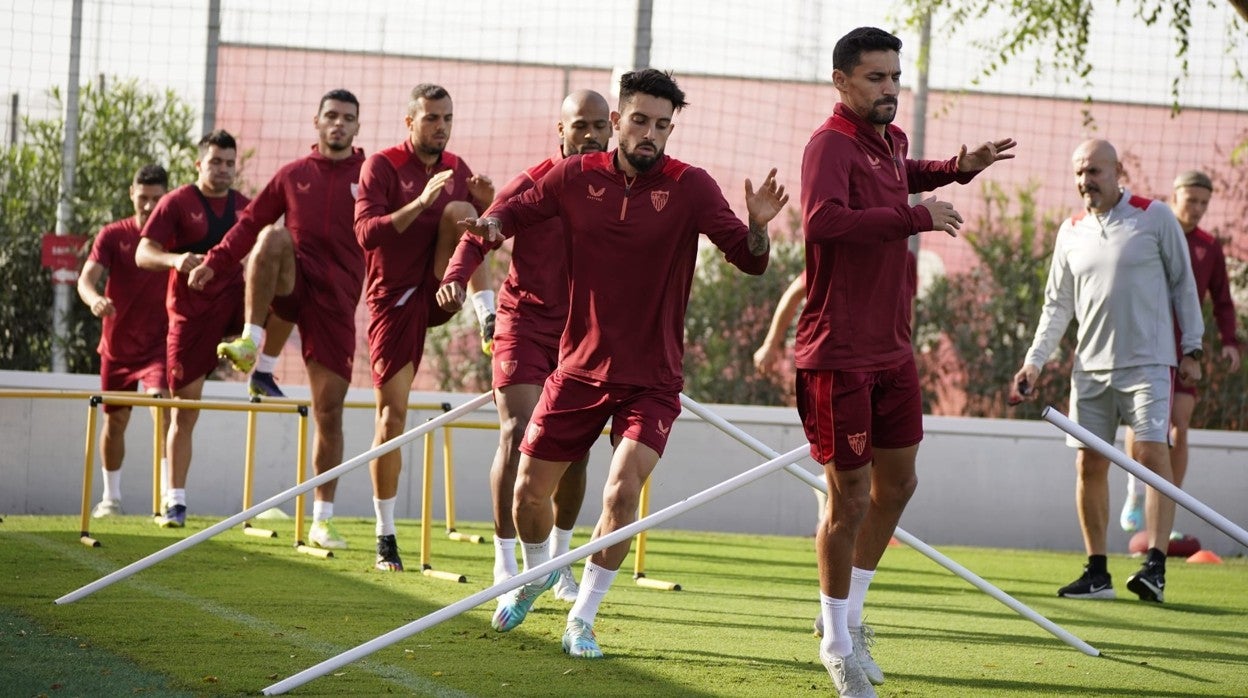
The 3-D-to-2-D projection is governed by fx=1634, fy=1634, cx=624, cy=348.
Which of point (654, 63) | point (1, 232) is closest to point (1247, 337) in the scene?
point (654, 63)

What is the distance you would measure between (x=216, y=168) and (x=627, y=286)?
5.49 metres

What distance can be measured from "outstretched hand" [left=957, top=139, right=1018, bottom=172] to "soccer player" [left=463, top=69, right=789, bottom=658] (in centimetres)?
75

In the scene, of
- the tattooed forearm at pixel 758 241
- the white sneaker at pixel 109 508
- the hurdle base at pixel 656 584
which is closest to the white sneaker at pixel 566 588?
the hurdle base at pixel 656 584

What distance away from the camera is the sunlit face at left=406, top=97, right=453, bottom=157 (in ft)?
27.0

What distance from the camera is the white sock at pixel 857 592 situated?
5.76 meters

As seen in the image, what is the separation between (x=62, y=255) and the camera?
12641 millimetres

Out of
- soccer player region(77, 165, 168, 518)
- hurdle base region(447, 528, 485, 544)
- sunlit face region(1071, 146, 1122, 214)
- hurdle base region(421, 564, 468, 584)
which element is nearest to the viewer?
hurdle base region(421, 564, 468, 584)

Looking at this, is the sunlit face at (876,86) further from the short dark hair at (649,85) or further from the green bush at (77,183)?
the green bush at (77,183)

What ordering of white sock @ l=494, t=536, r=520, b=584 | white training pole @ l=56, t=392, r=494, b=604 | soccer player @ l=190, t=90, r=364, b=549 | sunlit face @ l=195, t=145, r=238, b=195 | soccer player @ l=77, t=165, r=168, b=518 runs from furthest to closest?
soccer player @ l=77, t=165, r=168, b=518, sunlit face @ l=195, t=145, r=238, b=195, soccer player @ l=190, t=90, r=364, b=549, white sock @ l=494, t=536, r=520, b=584, white training pole @ l=56, t=392, r=494, b=604

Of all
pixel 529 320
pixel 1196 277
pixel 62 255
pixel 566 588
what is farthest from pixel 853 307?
pixel 62 255

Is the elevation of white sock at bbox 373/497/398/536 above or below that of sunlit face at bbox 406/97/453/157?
below

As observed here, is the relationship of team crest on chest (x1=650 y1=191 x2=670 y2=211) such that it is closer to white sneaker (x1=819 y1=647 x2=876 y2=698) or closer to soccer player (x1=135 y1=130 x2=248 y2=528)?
white sneaker (x1=819 y1=647 x2=876 y2=698)

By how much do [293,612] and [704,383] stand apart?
6.71 meters

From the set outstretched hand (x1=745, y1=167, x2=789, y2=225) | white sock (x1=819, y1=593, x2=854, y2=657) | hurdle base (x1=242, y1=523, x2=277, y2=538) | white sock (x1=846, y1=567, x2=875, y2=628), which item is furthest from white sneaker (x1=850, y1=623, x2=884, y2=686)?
hurdle base (x1=242, y1=523, x2=277, y2=538)
